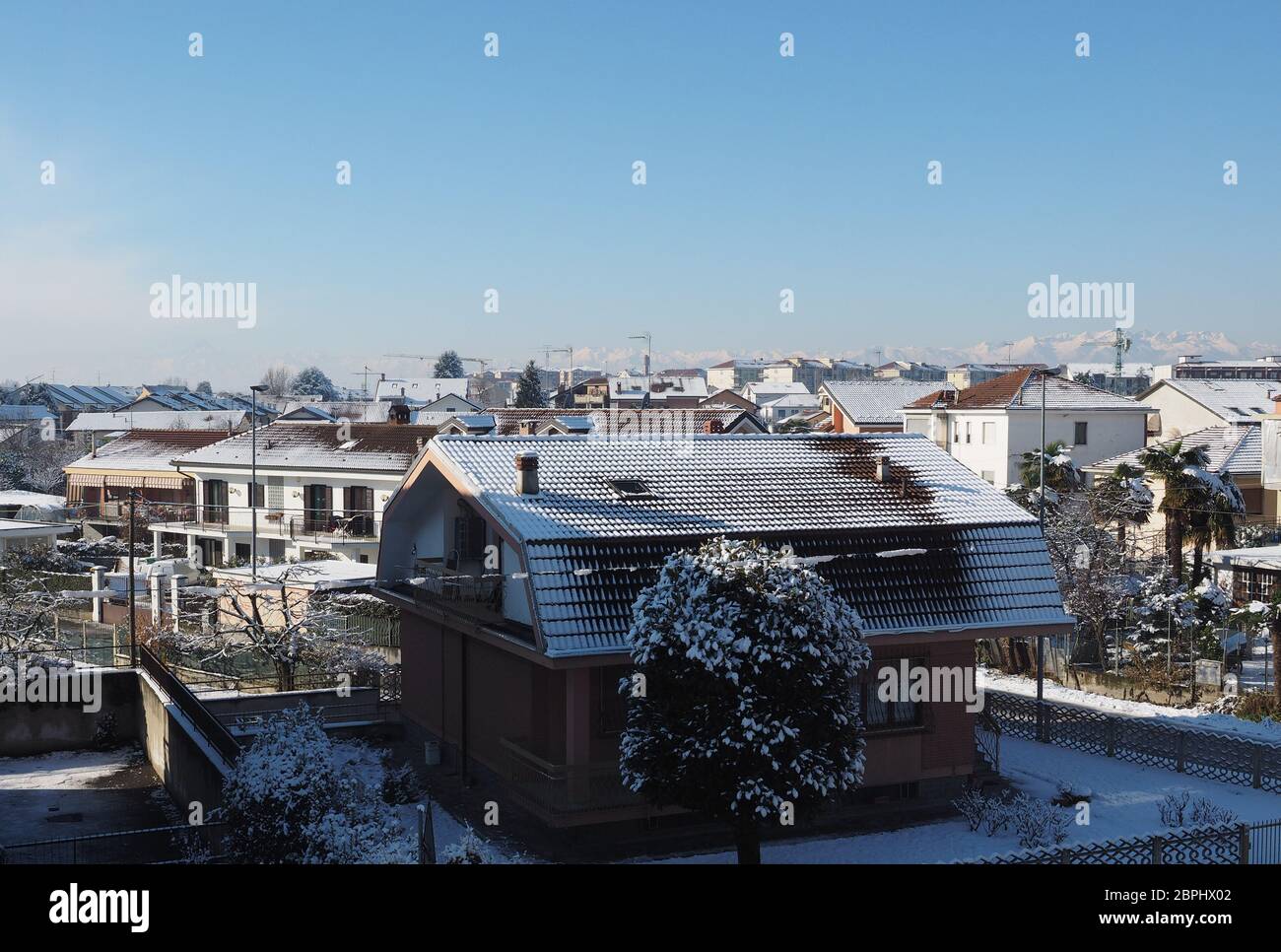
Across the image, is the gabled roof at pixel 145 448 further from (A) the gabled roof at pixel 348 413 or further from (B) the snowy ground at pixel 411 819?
(B) the snowy ground at pixel 411 819

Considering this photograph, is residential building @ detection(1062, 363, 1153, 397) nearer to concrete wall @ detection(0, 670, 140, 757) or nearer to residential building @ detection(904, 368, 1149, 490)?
residential building @ detection(904, 368, 1149, 490)

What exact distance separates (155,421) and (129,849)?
281 ft

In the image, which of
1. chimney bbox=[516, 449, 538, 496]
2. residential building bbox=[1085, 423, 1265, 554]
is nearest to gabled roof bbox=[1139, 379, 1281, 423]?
residential building bbox=[1085, 423, 1265, 554]

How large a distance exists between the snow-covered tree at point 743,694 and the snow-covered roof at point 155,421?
264ft

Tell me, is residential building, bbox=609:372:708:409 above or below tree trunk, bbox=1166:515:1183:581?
above

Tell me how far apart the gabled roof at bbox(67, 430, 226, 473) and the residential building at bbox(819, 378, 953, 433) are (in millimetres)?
35940

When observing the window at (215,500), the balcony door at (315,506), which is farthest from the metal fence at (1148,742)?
the window at (215,500)

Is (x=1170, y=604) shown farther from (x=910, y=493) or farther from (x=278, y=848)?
(x=278, y=848)

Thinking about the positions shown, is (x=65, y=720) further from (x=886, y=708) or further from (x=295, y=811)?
(x=886, y=708)

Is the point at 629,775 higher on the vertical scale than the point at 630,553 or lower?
lower

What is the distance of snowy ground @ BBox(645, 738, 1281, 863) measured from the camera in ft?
57.6
